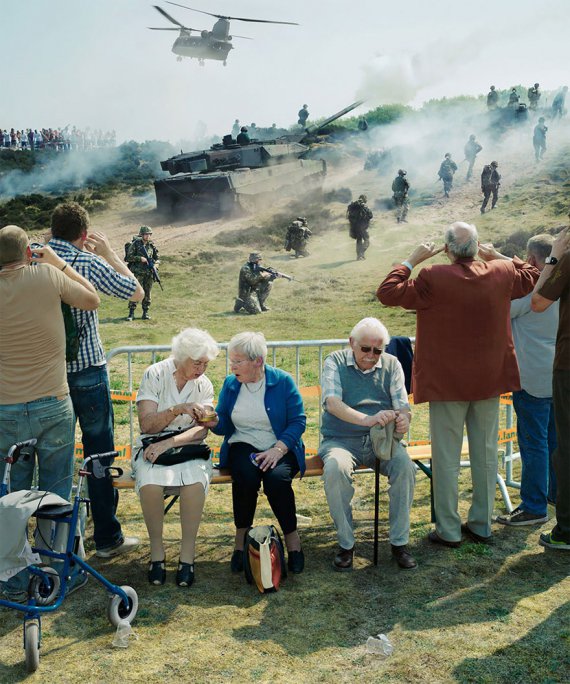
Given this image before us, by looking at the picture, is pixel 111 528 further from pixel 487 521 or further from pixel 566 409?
pixel 566 409

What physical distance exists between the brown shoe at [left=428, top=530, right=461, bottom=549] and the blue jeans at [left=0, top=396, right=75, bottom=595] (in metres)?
2.00

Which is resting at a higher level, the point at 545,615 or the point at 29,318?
the point at 29,318

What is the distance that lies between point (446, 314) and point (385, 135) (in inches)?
1082

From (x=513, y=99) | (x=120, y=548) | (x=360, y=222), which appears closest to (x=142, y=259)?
(x=360, y=222)

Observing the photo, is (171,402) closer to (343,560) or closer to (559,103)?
(343,560)

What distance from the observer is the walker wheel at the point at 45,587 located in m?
3.39

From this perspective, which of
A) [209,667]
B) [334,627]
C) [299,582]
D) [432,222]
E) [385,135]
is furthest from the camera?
[385,135]

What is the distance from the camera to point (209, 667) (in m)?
3.13

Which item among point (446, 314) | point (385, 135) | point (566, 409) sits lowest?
point (566, 409)

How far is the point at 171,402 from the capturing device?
4180 millimetres

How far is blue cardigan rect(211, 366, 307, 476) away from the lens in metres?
4.21

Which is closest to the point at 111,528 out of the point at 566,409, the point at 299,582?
the point at 299,582

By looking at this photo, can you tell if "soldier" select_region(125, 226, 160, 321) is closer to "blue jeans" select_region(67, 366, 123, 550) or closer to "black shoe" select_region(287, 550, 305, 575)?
"blue jeans" select_region(67, 366, 123, 550)

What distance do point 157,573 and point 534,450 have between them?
2.27 meters
